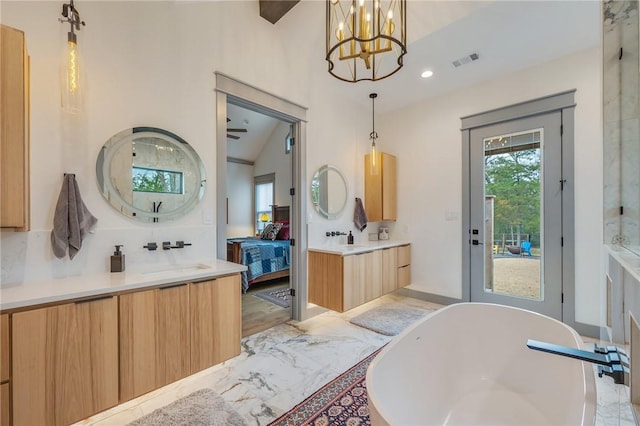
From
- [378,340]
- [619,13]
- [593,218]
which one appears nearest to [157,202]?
[378,340]

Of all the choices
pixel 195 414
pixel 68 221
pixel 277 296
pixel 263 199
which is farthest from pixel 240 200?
pixel 195 414

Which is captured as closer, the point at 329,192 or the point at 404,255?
the point at 329,192

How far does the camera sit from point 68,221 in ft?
5.74

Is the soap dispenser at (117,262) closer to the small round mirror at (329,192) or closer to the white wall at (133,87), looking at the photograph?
the white wall at (133,87)

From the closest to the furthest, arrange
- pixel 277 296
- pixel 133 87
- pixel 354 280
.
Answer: pixel 133 87 → pixel 354 280 → pixel 277 296

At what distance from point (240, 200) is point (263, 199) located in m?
0.61

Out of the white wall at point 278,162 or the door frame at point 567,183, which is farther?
the white wall at point 278,162

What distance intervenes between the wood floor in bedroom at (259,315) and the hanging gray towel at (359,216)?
1574 mm

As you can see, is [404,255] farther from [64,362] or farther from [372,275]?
[64,362]

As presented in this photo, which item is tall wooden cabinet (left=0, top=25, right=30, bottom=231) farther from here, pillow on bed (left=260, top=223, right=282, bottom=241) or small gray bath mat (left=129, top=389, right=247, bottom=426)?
pillow on bed (left=260, top=223, right=282, bottom=241)

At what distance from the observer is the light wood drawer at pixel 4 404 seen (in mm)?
1245

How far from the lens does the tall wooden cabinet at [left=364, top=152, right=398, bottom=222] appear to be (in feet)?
13.3

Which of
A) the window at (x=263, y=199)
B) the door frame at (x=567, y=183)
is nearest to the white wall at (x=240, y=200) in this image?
the window at (x=263, y=199)

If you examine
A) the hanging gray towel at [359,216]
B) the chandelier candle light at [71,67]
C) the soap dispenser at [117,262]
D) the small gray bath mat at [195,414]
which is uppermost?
the chandelier candle light at [71,67]
